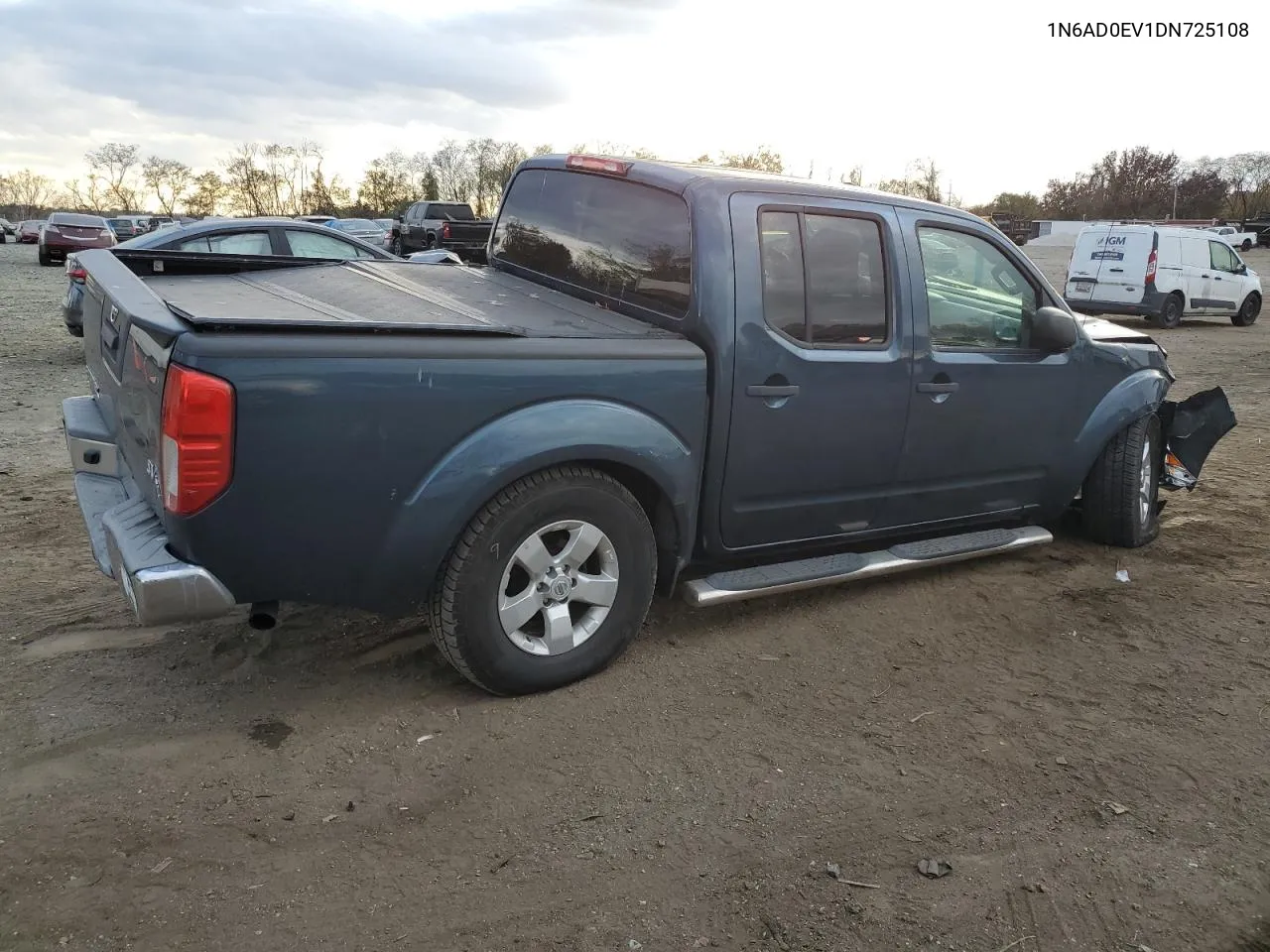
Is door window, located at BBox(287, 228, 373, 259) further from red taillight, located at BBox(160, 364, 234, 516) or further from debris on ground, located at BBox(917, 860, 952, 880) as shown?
debris on ground, located at BBox(917, 860, 952, 880)

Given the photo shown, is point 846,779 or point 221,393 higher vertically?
point 221,393

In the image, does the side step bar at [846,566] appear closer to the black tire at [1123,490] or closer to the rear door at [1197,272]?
the black tire at [1123,490]

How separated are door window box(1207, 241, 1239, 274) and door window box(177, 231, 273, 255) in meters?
16.9

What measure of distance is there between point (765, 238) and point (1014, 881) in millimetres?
2382

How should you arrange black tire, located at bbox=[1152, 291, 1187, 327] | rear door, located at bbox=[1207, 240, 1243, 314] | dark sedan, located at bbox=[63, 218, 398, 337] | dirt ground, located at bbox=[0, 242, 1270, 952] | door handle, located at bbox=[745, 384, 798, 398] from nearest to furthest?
dirt ground, located at bbox=[0, 242, 1270, 952]
door handle, located at bbox=[745, 384, 798, 398]
dark sedan, located at bbox=[63, 218, 398, 337]
black tire, located at bbox=[1152, 291, 1187, 327]
rear door, located at bbox=[1207, 240, 1243, 314]

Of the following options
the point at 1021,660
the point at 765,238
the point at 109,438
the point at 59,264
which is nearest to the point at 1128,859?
the point at 1021,660

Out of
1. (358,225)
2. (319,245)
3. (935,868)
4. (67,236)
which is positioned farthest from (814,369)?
(67,236)

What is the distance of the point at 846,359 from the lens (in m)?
4.09

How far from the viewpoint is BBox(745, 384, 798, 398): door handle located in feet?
12.6

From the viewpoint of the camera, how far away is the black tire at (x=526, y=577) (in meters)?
3.35

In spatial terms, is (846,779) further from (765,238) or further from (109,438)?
(109,438)

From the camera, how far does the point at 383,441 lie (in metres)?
3.08

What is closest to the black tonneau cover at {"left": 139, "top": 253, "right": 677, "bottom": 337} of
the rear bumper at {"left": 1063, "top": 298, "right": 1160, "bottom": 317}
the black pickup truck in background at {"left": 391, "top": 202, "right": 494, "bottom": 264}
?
the black pickup truck in background at {"left": 391, "top": 202, "right": 494, "bottom": 264}

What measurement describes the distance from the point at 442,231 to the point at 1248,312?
54.8ft
